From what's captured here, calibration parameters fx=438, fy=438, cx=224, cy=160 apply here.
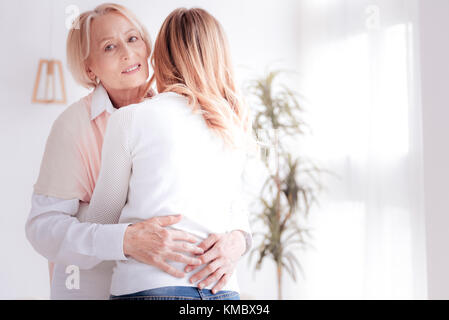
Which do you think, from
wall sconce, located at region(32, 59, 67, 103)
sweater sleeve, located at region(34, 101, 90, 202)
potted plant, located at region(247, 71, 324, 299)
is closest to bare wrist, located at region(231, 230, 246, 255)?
sweater sleeve, located at region(34, 101, 90, 202)

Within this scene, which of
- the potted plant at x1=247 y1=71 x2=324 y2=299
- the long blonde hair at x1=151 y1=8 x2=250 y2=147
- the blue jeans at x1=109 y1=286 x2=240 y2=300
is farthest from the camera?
the potted plant at x1=247 y1=71 x2=324 y2=299

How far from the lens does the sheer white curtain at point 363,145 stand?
2422 mm

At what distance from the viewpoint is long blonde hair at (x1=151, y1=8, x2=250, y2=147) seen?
56.3 inches

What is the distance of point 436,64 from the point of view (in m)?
2.02

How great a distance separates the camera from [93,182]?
5.25 ft

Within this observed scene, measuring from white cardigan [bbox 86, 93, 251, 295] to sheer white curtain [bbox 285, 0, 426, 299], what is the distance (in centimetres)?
146

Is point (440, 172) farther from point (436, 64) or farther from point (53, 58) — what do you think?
point (53, 58)

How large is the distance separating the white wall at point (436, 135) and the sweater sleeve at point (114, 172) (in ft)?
4.71

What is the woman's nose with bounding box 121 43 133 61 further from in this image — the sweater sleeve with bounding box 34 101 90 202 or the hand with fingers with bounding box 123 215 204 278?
the hand with fingers with bounding box 123 215 204 278

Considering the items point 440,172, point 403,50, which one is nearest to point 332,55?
point 403,50

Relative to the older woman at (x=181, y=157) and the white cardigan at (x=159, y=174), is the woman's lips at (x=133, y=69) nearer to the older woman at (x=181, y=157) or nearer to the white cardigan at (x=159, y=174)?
the older woman at (x=181, y=157)

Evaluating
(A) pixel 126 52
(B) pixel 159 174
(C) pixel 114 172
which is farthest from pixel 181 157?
(A) pixel 126 52

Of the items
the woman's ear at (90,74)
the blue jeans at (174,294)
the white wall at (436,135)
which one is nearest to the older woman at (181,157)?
the blue jeans at (174,294)
